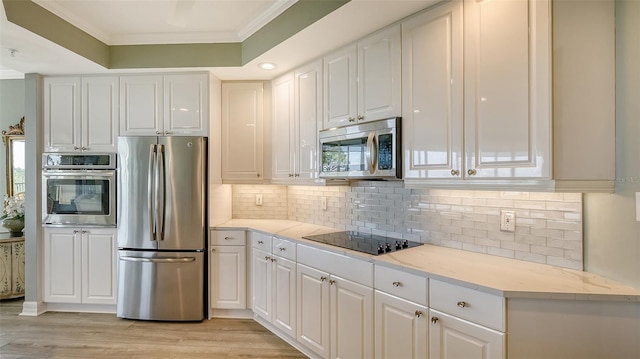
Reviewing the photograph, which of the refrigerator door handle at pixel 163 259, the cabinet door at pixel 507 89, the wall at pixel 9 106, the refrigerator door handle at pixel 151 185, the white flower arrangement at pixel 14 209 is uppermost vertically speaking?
the wall at pixel 9 106

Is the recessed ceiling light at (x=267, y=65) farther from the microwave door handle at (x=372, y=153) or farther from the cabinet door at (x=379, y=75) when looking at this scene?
the microwave door handle at (x=372, y=153)

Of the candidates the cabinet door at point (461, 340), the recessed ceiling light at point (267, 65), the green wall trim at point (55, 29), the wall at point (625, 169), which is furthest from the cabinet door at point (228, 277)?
the wall at point (625, 169)

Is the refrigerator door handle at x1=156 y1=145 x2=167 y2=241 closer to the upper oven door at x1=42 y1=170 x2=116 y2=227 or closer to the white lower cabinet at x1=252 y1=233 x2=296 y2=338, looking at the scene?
the upper oven door at x1=42 y1=170 x2=116 y2=227

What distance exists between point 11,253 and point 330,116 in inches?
147

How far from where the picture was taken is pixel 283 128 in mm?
2934

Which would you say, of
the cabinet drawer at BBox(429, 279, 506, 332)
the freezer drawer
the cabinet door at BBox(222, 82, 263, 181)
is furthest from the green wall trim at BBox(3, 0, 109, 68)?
the cabinet drawer at BBox(429, 279, 506, 332)

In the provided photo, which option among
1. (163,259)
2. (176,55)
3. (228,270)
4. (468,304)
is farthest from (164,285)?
(468,304)

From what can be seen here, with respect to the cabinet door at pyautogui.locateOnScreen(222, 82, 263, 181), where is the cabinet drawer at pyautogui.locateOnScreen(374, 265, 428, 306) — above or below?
below

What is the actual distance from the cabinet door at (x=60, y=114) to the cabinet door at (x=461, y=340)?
3.48 meters

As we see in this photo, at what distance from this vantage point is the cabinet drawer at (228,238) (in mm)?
2932

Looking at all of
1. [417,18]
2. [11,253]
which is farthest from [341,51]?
[11,253]

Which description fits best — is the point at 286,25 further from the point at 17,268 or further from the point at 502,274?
the point at 17,268

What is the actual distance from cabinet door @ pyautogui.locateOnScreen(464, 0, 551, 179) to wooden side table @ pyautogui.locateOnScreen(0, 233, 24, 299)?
4495 mm

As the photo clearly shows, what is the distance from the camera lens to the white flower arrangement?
343 cm
